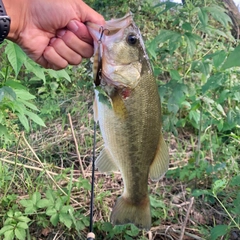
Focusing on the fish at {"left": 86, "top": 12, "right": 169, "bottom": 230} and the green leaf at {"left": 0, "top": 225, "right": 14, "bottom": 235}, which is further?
the green leaf at {"left": 0, "top": 225, "right": 14, "bottom": 235}

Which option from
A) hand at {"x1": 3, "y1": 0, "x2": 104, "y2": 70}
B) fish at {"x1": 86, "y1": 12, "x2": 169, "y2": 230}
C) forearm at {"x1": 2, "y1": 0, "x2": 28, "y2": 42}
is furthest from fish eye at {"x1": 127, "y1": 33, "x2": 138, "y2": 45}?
forearm at {"x1": 2, "y1": 0, "x2": 28, "y2": 42}

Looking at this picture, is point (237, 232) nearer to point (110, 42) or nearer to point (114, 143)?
point (114, 143)

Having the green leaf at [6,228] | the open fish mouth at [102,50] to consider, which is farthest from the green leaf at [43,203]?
the open fish mouth at [102,50]

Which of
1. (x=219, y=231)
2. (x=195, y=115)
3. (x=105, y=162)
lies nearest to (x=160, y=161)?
(x=105, y=162)

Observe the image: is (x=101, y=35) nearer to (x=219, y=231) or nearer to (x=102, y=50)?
(x=102, y=50)

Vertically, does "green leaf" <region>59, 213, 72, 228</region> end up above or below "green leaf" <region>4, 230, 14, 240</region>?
above

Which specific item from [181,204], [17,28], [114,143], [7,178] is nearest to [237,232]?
[181,204]

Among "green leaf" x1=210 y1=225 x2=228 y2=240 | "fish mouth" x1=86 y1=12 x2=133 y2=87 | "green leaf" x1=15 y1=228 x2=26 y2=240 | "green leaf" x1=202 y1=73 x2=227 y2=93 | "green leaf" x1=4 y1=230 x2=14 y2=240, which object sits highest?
"fish mouth" x1=86 y1=12 x2=133 y2=87

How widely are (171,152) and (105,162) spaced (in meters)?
2.06

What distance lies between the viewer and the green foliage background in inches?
102

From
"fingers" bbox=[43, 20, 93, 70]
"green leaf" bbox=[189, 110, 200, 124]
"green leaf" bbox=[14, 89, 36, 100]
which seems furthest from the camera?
"green leaf" bbox=[189, 110, 200, 124]

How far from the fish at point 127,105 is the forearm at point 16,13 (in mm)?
370

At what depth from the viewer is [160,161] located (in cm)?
195

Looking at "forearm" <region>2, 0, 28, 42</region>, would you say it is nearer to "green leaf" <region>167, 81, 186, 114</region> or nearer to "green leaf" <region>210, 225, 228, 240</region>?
"green leaf" <region>167, 81, 186, 114</region>
